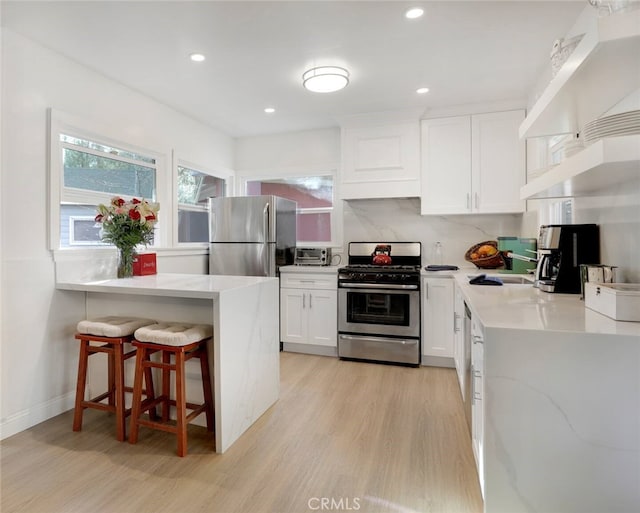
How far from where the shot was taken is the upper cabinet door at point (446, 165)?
139 inches

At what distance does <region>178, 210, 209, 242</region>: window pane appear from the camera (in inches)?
152

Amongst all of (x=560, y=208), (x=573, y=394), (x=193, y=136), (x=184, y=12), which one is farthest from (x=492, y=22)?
(x=193, y=136)

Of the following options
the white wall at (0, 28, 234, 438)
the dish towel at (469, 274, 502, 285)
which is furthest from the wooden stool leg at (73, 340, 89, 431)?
the dish towel at (469, 274, 502, 285)

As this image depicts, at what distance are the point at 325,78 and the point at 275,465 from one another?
258cm

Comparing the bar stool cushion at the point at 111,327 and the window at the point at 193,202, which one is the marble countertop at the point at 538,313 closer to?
the bar stool cushion at the point at 111,327

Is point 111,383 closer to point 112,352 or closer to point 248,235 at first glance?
point 112,352

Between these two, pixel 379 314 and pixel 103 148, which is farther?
pixel 379 314

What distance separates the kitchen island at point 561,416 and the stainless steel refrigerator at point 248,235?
2796 millimetres

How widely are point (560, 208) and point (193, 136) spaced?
3540 mm

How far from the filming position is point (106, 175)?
2967 mm

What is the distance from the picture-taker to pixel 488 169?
3463mm

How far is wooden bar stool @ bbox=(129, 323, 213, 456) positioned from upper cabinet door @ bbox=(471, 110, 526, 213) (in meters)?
2.85

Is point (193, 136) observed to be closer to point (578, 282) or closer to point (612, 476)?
point (578, 282)

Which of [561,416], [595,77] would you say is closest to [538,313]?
[561,416]
